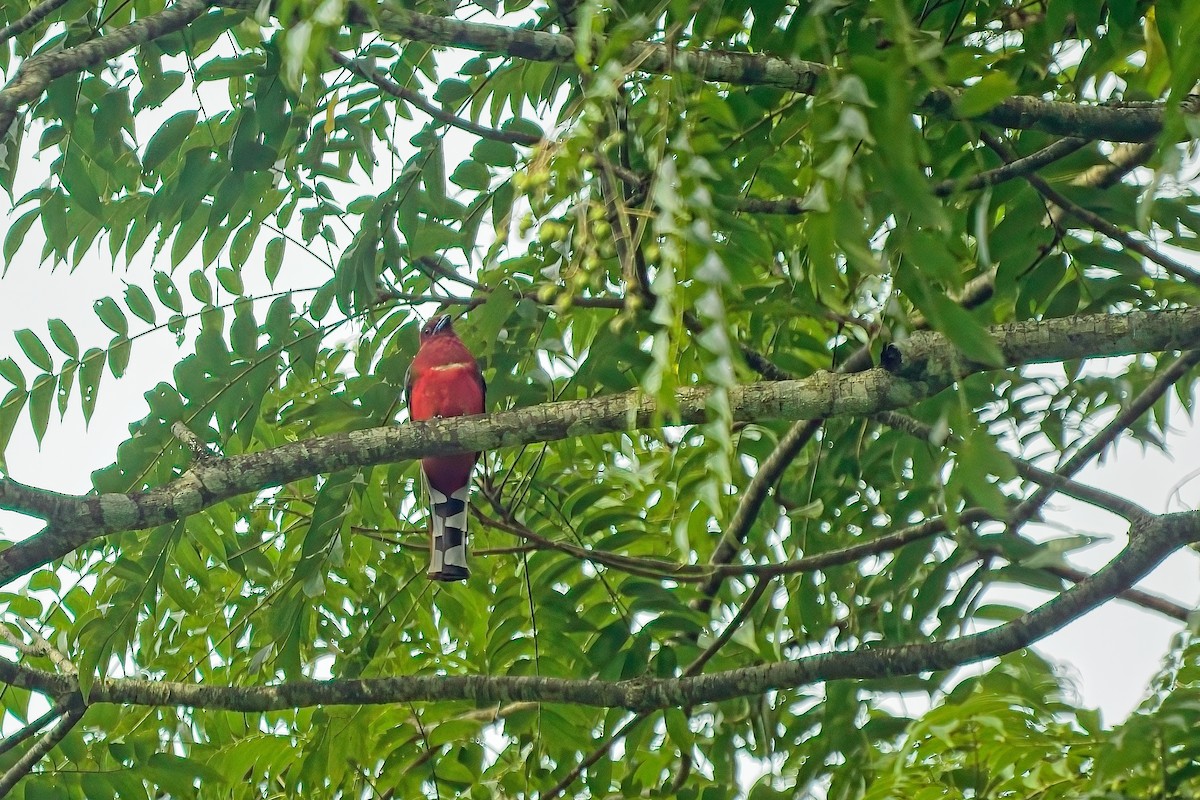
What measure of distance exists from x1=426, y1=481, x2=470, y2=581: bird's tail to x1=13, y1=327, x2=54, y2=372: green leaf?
1.25m

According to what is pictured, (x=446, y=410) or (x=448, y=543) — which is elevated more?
(x=446, y=410)

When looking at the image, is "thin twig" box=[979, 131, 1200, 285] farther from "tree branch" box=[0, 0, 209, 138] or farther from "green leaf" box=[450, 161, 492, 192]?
"tree branch" box=[0, 0, 209, 138]

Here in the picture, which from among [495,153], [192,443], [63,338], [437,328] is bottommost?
[192,443]

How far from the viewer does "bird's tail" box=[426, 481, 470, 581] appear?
12.9ft

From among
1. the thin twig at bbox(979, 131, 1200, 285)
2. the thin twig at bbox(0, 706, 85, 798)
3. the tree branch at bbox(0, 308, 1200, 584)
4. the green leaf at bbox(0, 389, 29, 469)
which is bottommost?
the thin twig at bbox(0, 706, 85, 798)

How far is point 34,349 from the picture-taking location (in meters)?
3.42

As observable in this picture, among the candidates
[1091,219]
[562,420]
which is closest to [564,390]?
[562,420]

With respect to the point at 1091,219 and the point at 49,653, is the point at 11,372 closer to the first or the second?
the point at 49,653

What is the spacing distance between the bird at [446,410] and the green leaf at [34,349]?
3.40 feet

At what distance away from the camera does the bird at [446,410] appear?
13.0ft

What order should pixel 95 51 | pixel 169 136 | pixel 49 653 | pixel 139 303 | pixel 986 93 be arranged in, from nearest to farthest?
pixel 986 93, pixel 95 51, pixel 169 136, pixel 139 303, pixel 49 653

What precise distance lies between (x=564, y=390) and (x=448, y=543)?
0.90m

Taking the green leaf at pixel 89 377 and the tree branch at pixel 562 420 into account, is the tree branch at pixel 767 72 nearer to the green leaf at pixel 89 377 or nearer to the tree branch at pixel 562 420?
the tree branch at pixel 562 420

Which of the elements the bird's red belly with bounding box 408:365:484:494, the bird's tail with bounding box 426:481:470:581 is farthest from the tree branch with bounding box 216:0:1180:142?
the bird's red belly with bounding box 408:365:484:494
